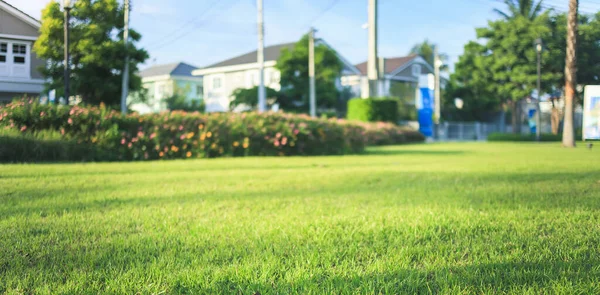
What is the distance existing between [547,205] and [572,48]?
81.5 inches

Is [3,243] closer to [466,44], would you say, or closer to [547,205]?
[547,205]

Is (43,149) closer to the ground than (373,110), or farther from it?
closer to the ground

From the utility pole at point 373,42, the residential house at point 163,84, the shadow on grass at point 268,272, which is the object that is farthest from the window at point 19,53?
the residential house at point 163,84

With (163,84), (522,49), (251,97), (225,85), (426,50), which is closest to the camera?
(522,49)

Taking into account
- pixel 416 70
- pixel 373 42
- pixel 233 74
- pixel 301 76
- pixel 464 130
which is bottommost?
pixel 464 130

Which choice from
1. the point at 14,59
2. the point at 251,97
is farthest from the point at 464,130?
the point at 14,59

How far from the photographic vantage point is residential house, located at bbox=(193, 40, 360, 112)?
134ft

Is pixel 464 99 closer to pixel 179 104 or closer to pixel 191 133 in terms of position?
pixel 179 104

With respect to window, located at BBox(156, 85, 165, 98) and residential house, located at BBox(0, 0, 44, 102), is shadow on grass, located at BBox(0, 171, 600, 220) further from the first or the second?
window, located at BBox(156, 85, 165, 98)

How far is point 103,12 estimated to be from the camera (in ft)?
Answer: 27.4

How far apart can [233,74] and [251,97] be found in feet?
32.9

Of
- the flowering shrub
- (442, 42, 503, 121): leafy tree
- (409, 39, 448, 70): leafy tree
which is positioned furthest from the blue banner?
(409, 39, 448, 70): leafy tree

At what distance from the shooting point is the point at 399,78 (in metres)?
45.1

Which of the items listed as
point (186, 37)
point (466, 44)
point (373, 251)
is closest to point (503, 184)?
point (373, 251)
